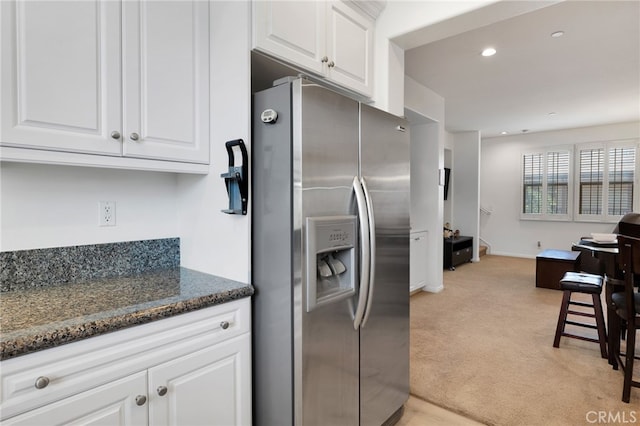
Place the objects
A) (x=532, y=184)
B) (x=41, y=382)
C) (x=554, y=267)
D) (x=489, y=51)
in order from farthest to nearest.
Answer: (x=532, y=184) → (x=554, y=267) → (x=489, y=51) → (x=41, y=382)

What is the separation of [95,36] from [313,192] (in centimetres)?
102

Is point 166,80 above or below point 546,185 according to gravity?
above

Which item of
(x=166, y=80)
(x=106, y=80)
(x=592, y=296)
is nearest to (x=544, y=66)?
(x=592, y=296)

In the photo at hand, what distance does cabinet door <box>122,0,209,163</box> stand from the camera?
1.42 metres

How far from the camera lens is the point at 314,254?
1412 mm

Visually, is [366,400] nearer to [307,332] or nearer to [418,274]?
[307,332]

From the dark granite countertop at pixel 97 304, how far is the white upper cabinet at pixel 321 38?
3.55 feet

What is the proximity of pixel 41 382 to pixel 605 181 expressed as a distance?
8.39 meters

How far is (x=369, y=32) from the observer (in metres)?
2.20

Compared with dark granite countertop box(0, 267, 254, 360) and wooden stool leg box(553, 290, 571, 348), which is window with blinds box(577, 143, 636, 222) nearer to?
wooden stool leg box(553, 290, 571, 348)

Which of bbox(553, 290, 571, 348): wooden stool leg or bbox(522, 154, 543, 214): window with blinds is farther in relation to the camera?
bbox(522, 154, 543, 214): window with blinds

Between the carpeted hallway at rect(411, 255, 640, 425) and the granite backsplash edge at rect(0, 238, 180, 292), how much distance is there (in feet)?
6.06

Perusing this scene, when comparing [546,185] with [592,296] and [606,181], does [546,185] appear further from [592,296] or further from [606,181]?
[592,296]

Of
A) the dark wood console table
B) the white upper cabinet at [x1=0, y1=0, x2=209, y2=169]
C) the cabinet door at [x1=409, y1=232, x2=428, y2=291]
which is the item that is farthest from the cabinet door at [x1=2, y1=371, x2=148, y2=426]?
the dark wood console table
